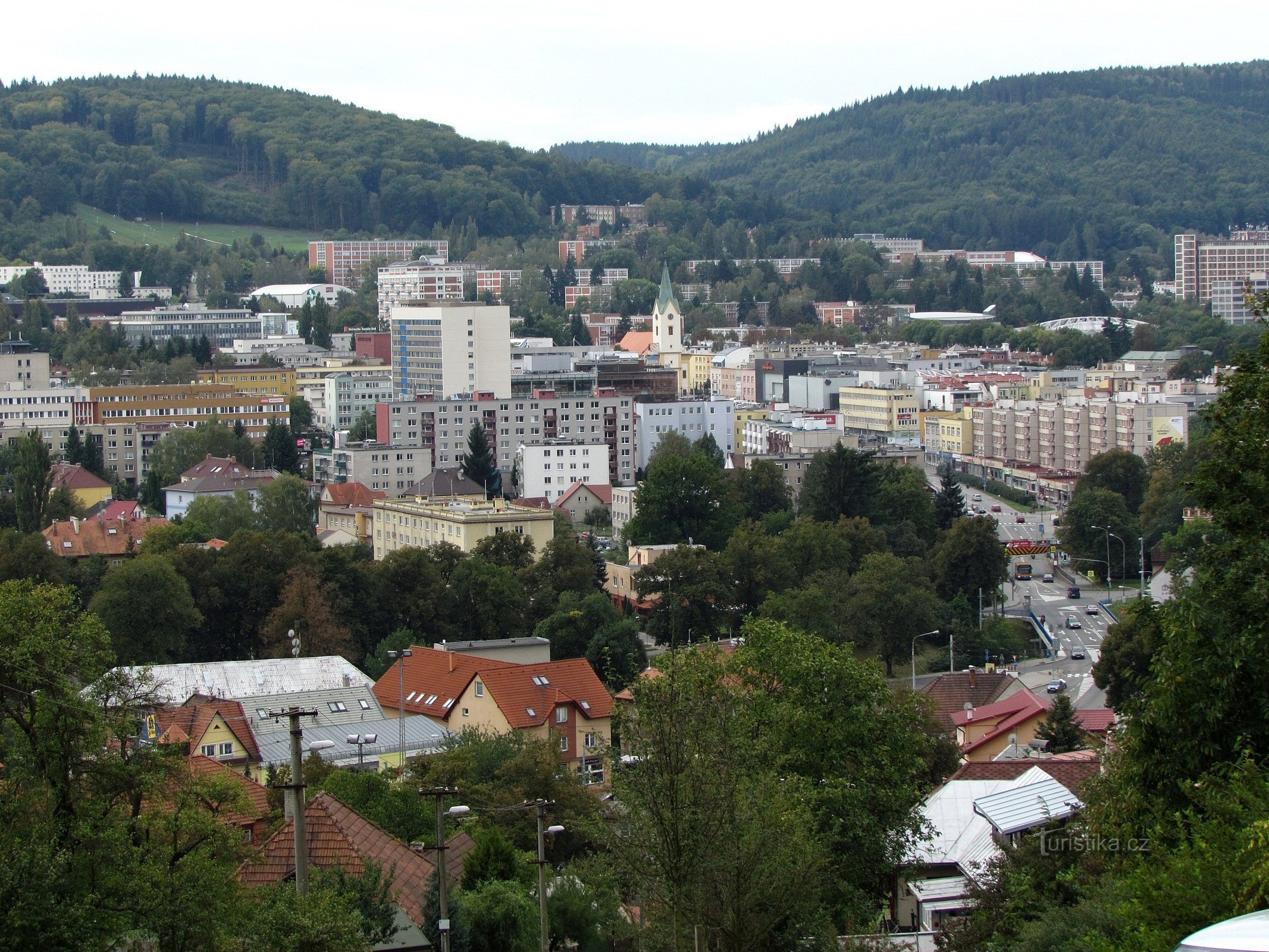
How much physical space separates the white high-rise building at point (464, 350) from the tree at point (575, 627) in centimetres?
3457

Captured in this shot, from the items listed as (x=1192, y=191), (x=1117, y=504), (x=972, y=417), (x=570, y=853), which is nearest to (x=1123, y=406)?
(x=972, y=417)

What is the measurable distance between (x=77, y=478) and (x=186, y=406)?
43.1ft

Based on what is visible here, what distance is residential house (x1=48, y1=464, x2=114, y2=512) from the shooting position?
52562 millimetres

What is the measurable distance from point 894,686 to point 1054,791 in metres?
15.1

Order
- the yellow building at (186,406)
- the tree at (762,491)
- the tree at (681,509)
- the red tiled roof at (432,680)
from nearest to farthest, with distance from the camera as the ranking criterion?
the red tiled roof at (432,680)
the tree at (681,509)
the tree at (762,491)
the yellow building at (186,406)

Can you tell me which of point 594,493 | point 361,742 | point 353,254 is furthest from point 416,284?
point 361,742

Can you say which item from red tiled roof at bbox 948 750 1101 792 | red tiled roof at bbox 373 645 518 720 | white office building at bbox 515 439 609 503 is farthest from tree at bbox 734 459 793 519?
red tiled roof at bbox 948 750 1101 792

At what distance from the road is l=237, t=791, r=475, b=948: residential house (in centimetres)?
1655

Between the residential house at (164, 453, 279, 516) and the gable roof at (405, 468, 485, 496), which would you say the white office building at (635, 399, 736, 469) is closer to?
the gable roof at (405, 468, 485, 496)

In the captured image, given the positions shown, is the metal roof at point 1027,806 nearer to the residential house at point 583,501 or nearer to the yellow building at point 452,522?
the yellow building at point 452,522

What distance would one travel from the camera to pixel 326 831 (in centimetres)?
1307

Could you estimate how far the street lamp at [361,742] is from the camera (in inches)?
690

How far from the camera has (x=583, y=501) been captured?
5394 centimetres

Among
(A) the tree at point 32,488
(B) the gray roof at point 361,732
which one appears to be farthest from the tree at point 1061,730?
(A) the tree at point 32,488
